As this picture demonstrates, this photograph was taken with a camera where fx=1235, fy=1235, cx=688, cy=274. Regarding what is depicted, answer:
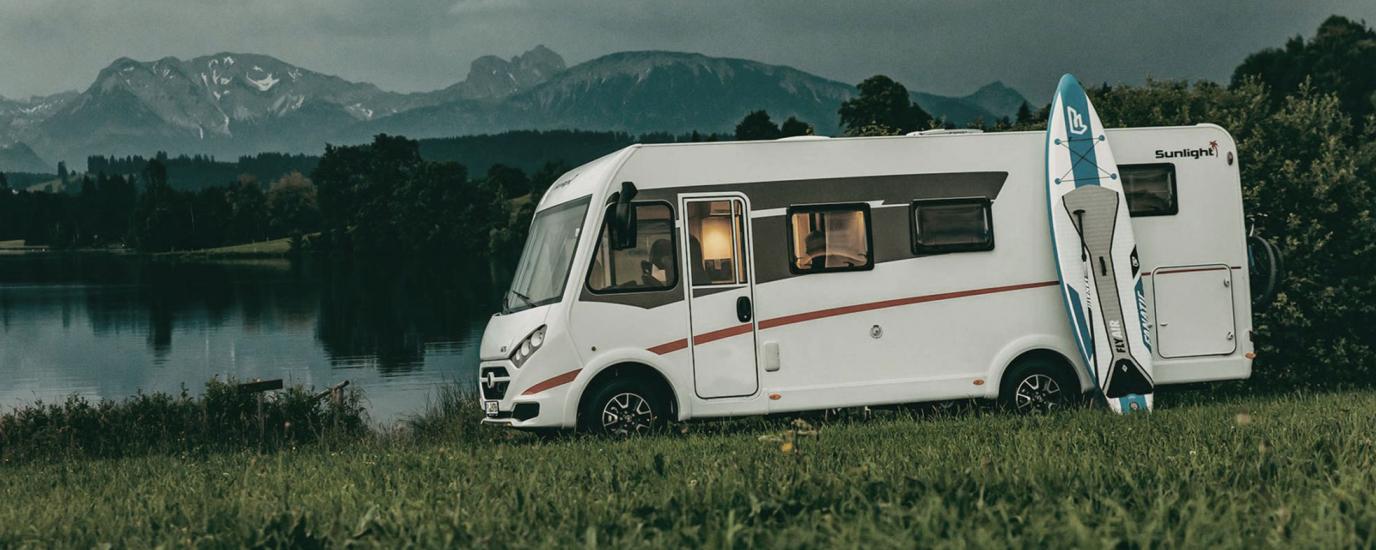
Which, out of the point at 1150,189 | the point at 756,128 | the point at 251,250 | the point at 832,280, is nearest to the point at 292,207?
the point at 251,250

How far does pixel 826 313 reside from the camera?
1123 centimetres

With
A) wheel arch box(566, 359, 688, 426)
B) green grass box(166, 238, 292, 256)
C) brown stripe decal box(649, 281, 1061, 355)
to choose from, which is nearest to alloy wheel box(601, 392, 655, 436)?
wheel arch box(566, 359, 688, 426)

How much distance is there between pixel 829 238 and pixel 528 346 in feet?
9.58

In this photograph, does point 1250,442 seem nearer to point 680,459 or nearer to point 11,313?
point 680,459

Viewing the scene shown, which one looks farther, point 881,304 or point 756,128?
point 756,128

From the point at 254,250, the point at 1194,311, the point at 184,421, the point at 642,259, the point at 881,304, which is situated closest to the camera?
the point at 642,259

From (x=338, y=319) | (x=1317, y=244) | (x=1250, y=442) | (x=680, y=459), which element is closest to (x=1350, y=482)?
(x=1250, y=442)

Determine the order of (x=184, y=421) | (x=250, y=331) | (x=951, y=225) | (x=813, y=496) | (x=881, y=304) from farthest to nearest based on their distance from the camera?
(x=250, y=331), (x=184, y=421), (x=951, y=225), (x=881, y=304), (x=813, y=496)

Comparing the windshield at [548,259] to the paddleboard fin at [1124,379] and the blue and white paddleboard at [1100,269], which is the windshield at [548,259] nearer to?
the blue and white paddleboard at [1100,269]

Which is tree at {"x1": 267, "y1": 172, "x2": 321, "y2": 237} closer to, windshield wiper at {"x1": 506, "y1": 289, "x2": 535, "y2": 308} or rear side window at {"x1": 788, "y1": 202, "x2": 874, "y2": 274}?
windshield wiper at {"x1": 506, "y1": 289, "x2": 535, "y2": 308}

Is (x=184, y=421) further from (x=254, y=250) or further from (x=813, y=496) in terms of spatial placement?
(x=254, y=250)

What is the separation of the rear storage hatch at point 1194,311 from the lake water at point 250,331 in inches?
900

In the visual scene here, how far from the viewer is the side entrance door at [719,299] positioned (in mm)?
11000

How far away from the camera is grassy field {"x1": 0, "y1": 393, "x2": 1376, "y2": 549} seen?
14.8 feet
